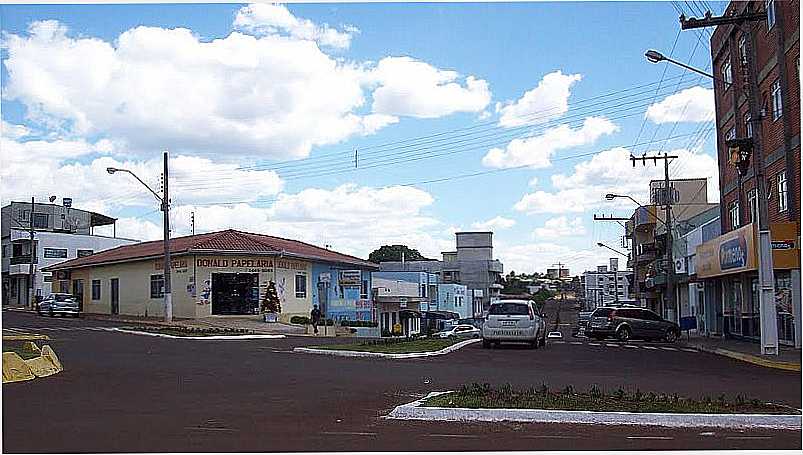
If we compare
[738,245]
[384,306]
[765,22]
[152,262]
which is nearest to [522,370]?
[738,245]

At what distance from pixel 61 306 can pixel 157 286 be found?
517cm

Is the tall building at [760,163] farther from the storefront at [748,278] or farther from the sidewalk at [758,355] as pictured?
the sidewalk at [758,355]

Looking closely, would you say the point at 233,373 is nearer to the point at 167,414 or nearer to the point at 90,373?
the point at 90,373

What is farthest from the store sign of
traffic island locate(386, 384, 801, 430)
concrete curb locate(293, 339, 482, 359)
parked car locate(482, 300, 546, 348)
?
traffic island locate(386, 384, 801, 430)

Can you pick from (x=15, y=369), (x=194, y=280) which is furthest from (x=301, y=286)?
(x=15, y=369)

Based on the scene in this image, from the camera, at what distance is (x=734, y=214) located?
124ft

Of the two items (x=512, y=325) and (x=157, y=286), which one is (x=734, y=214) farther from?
(x=157, y=286)

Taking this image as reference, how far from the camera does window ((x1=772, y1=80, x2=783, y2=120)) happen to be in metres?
28.8

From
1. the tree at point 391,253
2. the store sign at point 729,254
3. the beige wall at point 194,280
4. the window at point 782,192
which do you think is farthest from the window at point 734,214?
the tree at point 391,253

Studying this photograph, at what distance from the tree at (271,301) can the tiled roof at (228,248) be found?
5.97 feet

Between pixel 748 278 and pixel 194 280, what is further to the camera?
pixel 194 280

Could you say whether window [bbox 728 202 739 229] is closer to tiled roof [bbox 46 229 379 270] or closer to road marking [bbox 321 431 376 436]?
tiled roof [bbox 46 229 379 270]

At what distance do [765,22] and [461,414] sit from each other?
23604mm

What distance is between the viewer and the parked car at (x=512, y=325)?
27281 millimetres
